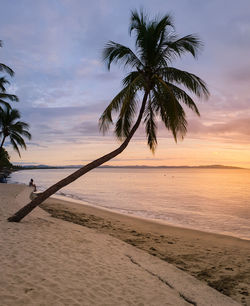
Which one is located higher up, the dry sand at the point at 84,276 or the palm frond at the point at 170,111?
the palm frond at the point at 170,111

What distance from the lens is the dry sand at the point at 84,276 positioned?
3.83m

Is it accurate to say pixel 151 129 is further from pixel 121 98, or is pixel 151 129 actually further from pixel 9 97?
pixel 9 97

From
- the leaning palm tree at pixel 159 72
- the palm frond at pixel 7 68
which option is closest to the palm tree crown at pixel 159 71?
the leaning palm tree at pixel 159 72

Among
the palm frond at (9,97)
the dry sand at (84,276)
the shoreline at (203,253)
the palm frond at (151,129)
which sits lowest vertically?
the shoreline at (203,253)

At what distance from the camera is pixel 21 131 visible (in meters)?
30.7

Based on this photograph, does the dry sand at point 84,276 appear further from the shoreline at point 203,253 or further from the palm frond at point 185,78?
the palm frond at point 185,78

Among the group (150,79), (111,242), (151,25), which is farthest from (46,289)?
(151,25)

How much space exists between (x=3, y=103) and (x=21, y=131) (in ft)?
39.4

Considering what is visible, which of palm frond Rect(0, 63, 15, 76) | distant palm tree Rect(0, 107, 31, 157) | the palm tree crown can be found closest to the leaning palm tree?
the palm tree crown

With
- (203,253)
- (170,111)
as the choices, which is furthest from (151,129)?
(203,253)

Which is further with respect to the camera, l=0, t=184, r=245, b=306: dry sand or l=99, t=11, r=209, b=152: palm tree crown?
l=99, t=11, r=209, b=152: palm tree crown

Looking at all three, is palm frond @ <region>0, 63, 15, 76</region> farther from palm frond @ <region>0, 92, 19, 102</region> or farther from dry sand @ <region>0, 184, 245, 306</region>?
dry sand @ <region>0, 184, 245, 306</region>

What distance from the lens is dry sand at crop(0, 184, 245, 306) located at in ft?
12.6

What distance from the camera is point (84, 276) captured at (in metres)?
4.69
